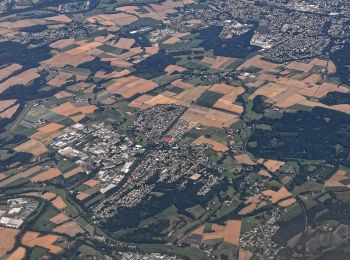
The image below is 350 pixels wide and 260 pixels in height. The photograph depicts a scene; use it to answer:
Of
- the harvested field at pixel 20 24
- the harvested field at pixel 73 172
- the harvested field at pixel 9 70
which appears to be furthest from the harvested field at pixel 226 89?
the harvested field at pixel 20 24

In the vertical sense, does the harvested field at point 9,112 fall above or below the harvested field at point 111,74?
below

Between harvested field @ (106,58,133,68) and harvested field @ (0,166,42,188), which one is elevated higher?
harvested field @ (106,58,133,68)

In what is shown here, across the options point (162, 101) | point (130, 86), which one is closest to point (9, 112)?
point (130, 86)

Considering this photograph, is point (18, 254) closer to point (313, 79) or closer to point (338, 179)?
point (338, 179)

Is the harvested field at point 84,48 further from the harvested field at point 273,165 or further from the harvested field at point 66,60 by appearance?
the harvested field at point 273,165

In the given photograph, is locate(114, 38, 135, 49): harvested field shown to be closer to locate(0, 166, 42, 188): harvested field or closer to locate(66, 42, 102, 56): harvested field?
locate(66, 42, 102, 56): harvested field

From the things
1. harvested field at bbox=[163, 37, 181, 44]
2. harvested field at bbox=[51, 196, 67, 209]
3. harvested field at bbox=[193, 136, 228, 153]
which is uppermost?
harvested field at bbox=[163, 37, 181, 44]

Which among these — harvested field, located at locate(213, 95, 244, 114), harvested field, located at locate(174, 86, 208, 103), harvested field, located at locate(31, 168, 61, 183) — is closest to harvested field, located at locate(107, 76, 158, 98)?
harvested field, located at locate(174, 86, 208, 103)
